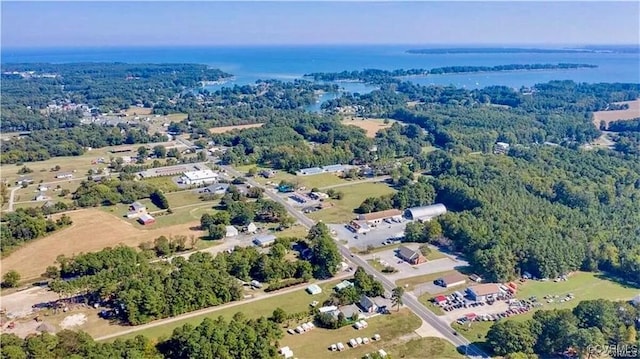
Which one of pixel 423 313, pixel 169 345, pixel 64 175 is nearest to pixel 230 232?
pixel 169 345

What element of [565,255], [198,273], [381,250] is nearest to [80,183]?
[198,273]

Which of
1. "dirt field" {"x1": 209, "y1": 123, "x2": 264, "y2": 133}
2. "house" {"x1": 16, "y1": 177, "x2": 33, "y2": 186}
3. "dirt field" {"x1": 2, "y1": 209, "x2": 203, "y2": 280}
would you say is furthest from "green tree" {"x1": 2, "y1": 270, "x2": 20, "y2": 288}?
"dirt field" {"x1": 209, "y1": 123, "x2": 264, "y2": 133}

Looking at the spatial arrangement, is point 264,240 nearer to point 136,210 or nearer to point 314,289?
point 314,289

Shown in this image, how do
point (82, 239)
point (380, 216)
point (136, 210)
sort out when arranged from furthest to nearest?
1. point (136, 210)
2. point (380, 216)
3. point (82, 239)

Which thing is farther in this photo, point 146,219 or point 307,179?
Result: point 307,179

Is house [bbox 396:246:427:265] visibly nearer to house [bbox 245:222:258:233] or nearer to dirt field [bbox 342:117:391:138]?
house [bbox 245:222:258:233]

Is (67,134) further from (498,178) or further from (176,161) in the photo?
(498,178)
